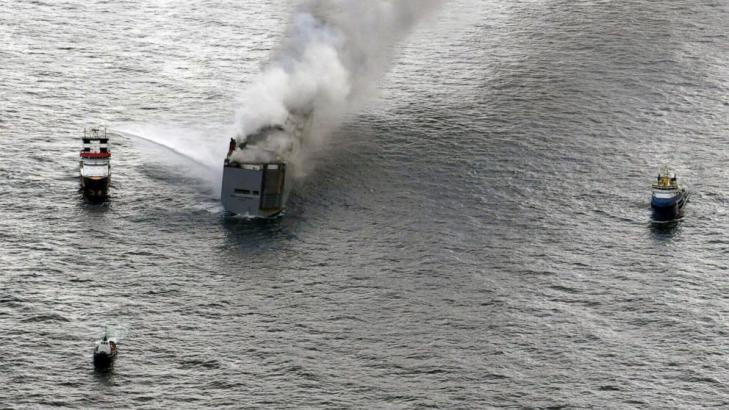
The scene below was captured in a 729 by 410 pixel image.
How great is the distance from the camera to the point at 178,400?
199 metres

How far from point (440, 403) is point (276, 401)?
19.3 m

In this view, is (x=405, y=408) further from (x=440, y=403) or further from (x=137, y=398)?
(x=137, y=398)

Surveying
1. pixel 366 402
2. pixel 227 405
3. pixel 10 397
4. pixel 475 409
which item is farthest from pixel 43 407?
pixel 475 409

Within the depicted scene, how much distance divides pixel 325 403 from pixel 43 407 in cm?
3281

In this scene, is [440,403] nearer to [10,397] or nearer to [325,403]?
[325,403]

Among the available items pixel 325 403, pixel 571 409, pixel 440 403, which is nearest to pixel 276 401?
pixel 325 403

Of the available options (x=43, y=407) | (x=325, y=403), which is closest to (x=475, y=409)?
(x=325, y=403)

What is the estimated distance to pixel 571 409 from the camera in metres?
200

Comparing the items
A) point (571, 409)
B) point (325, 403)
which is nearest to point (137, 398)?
point (325, 403)

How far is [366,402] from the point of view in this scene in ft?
655

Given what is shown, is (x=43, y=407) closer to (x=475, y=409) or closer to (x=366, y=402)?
(x=366, y=402)

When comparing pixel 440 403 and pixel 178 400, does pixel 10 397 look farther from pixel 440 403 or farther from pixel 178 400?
pixel 440 403

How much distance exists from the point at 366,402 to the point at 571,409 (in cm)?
2420

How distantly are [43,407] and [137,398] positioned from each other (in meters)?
10.9
